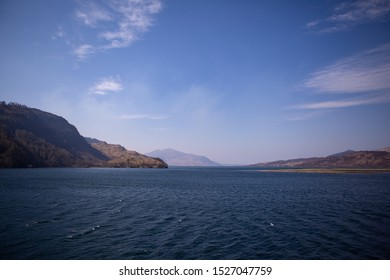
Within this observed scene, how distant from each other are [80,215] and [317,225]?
40.4 metres

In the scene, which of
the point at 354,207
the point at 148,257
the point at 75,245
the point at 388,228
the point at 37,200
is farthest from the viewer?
the point at 37,200

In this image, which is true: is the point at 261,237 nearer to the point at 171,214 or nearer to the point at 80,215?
the point at 171,214

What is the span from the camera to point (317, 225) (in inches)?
1460

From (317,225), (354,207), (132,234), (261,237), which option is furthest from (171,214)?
(354,207)

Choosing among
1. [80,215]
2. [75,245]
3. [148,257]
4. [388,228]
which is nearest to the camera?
[148,257]

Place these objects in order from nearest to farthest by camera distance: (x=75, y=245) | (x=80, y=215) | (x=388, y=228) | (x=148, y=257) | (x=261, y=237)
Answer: (x=148, y=257)
(x=75, y=245)
(x=261, y=237)
(x=388, y=228)
(x=80, y=215)

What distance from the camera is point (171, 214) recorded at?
45031mm

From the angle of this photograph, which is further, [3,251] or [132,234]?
[132,234]
